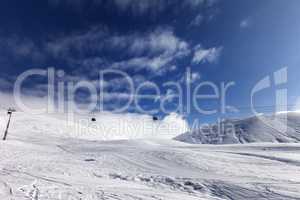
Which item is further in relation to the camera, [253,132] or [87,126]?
[87,126]

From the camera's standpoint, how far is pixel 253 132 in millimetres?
63031

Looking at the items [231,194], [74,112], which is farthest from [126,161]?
[74,112]

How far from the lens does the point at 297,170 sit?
1471 cm

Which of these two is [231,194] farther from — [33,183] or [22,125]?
[22,125]

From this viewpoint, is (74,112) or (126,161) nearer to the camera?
(126,161)

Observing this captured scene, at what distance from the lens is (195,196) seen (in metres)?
8.85

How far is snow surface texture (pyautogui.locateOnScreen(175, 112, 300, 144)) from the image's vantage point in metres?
58.0

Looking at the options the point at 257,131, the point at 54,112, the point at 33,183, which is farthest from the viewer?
the point at 54,112

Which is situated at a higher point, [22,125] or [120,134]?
[22,125]

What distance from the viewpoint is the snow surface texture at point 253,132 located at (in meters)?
58.0

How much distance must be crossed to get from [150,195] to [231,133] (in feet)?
209

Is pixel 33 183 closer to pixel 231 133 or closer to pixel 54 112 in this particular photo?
pixel 231 133

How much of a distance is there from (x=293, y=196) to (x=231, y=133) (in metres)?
61.8

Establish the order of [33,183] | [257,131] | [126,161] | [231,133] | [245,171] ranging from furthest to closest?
[231,133] < [257,131] < [126,161] < [245,171] < [33,183]
